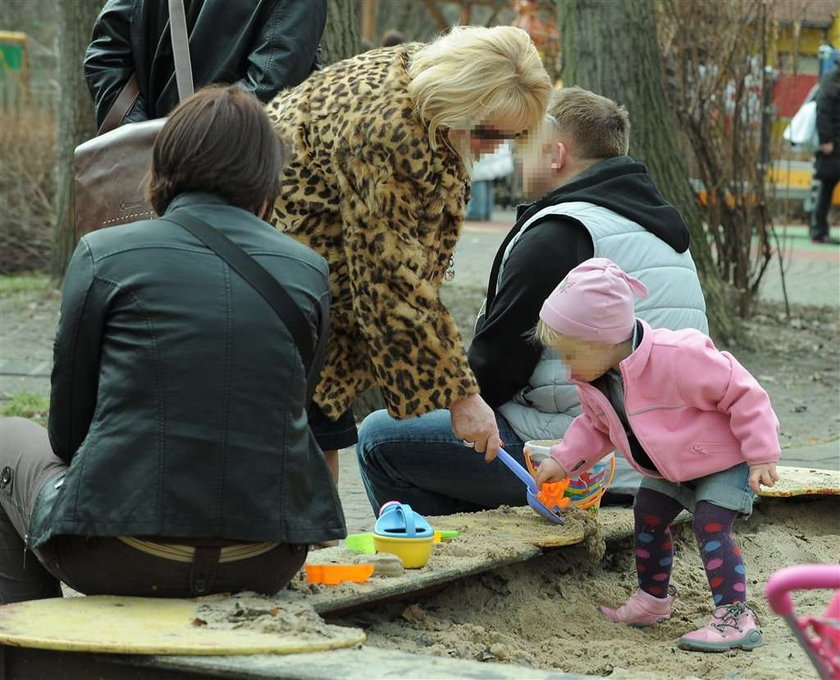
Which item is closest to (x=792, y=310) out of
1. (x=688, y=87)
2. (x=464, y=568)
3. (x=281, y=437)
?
(x=688, y=87)

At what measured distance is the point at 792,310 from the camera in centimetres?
1106

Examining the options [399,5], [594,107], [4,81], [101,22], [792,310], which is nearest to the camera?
[594,107]

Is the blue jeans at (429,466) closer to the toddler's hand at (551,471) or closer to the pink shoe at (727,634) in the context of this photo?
the toddler's hand at (551,471)

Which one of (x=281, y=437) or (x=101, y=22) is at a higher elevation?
(x=101, y=22)

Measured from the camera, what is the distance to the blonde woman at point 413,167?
348cm

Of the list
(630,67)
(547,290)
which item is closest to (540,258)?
(547,290)

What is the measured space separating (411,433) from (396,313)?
73 centimetres

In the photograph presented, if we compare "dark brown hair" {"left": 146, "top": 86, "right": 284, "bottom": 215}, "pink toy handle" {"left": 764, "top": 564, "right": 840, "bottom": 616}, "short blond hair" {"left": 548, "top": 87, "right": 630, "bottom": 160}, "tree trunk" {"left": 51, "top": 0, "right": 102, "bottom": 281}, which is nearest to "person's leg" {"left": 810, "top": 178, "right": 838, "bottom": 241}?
"tree trunk" {"left": 51, "top": 0, "right": 102, "bottom": 281}

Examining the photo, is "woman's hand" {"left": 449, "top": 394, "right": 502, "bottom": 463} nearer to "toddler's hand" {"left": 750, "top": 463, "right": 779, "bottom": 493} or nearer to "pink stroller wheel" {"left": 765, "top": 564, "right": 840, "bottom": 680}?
"toddler's hand" {"left": 750, "top": 463, "right": 779, "bottom": 493}

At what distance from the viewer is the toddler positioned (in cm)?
338

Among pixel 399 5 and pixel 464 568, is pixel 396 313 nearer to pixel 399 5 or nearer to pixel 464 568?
pixel 464 568

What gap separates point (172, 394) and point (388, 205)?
97 cm

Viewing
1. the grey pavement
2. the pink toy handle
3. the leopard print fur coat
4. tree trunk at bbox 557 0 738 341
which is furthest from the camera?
tree trunk at bbox 557 0 738 341

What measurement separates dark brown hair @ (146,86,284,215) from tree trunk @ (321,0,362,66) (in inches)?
151
